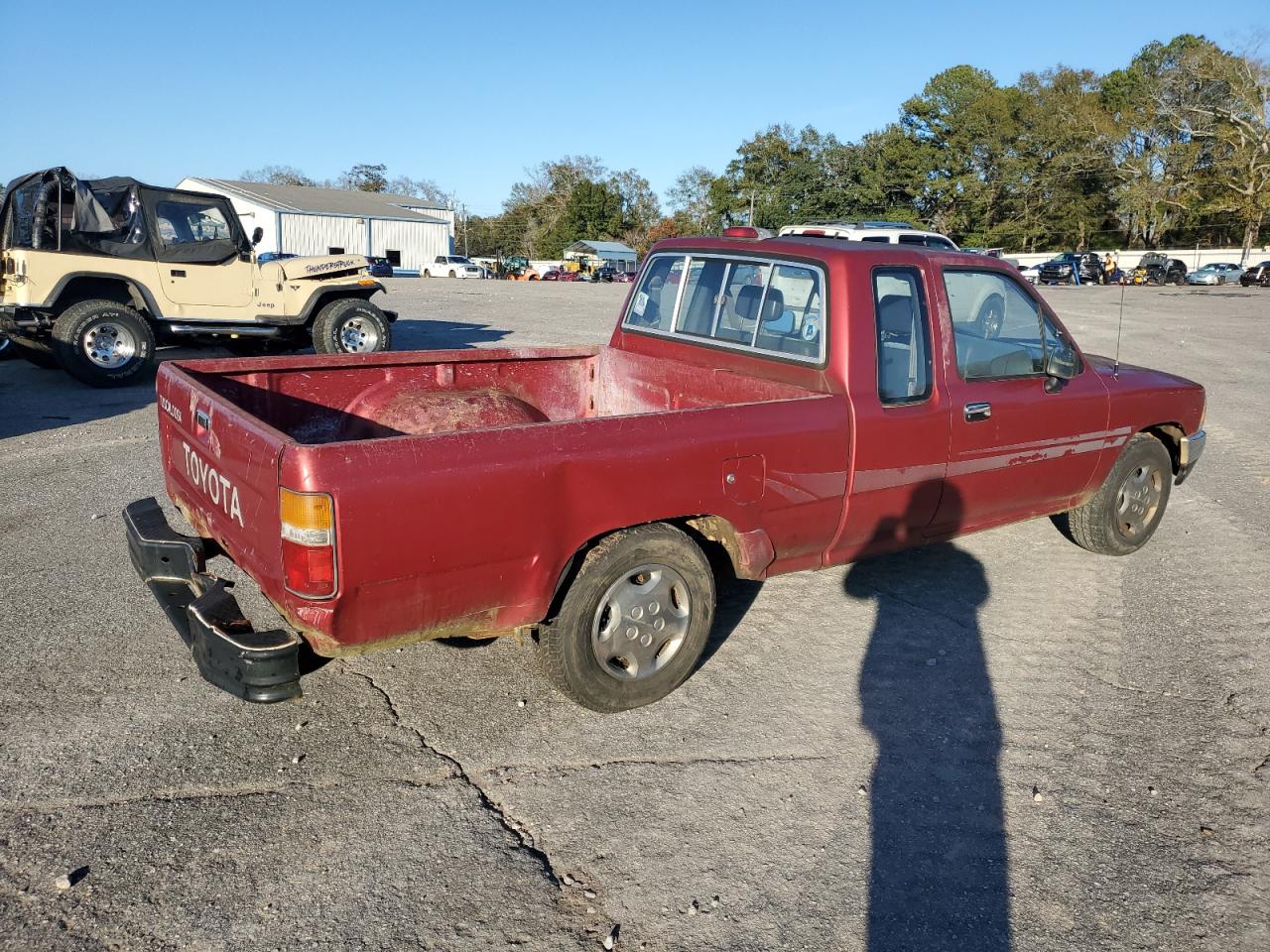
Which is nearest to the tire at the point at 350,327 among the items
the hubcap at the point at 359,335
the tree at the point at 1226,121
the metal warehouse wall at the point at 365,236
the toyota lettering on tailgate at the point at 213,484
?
the hubcap at the point at 359,335

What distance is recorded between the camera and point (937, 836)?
3.07 m

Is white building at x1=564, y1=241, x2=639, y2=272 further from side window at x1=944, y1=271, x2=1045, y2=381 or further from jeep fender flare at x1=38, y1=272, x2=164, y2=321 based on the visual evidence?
side window at x1=944, y1=271, x2=1045, y2=381

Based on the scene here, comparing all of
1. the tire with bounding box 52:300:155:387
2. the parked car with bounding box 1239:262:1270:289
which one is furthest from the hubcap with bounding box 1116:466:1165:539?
the parked car with bounding box 1239:262:1270:289

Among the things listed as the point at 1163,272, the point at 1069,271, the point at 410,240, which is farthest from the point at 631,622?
the point at 410,240

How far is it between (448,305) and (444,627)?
23.8 m

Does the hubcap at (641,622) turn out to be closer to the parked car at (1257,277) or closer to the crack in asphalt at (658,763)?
the crack in asphalt at (658,763)

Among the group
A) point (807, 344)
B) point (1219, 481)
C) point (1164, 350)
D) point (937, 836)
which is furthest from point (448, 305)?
point (937, 836)

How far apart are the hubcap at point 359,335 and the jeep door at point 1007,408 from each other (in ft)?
30.8

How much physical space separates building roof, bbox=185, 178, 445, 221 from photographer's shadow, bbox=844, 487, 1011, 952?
2387 inches

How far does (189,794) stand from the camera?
10.3ft

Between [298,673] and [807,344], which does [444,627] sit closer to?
[298,673]

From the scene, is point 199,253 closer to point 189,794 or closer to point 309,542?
point 189,794

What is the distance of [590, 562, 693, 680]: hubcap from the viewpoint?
3594 millimetres

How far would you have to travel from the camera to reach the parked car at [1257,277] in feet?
155
